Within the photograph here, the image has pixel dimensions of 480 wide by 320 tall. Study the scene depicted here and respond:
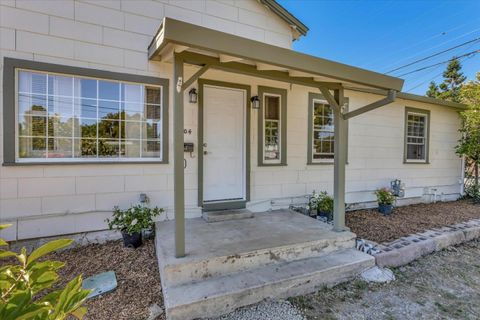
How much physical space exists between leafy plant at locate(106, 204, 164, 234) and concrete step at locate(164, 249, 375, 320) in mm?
1262

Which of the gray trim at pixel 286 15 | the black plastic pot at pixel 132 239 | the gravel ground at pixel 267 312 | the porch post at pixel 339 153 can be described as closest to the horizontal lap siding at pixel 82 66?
the black plastic pot at pixel 132 239

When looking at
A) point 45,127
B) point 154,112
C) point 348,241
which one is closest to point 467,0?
point 348,241

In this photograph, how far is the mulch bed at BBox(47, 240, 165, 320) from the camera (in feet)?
7.94

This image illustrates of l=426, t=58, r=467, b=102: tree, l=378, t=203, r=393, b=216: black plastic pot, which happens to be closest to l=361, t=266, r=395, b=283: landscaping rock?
l=378, t=203, r=393, b=216: black plastic pot

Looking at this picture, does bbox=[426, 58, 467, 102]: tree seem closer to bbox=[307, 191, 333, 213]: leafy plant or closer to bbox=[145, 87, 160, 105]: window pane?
bbox=[307, 191, 333, 213]: leafy plant

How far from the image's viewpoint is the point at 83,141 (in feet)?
12.3

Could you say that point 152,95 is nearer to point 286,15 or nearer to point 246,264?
point 246,264

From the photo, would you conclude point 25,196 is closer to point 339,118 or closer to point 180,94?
point 180,94

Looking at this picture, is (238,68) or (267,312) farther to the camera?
(238,68)

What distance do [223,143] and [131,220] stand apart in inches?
78.7

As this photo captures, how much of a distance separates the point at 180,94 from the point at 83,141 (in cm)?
198

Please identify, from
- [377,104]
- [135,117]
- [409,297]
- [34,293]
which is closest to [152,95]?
[135,117]

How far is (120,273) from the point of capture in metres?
3.02

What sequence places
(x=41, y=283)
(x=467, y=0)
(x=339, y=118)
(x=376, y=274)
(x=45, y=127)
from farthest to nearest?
(x=467, y=0), (x=339, y=118), (x=45, y=127), (x=376, y=274), (x=41, y=283)
